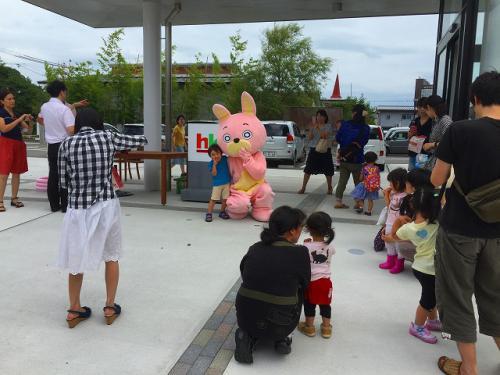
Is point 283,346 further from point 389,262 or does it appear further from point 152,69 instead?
point 152,69

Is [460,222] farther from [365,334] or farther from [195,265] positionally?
[195,265]

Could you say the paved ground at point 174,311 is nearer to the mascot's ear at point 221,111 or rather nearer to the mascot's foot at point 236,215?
the mascot's foot at point 236,215

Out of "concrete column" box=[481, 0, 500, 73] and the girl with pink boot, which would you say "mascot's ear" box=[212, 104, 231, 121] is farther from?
"concrete column" box=[481, 0, 500, 73]

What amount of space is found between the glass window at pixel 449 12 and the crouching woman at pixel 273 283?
175 inches

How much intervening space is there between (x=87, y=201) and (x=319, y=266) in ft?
5.43

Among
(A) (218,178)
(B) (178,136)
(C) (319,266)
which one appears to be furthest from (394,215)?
(B) (178,136)

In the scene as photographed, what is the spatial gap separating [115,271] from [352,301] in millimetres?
1941

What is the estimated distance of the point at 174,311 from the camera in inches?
137

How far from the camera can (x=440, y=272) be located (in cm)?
260

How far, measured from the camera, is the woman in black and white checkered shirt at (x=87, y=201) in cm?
304

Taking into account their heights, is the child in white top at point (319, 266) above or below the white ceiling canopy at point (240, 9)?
below

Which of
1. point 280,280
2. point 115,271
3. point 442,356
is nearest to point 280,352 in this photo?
point 280,280

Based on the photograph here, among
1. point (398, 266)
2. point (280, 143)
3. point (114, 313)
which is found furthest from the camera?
point (280, 143)

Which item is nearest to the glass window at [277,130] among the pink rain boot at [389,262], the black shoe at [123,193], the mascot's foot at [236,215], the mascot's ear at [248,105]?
the black shoe at [123,193]
